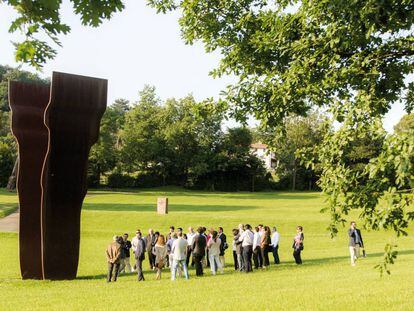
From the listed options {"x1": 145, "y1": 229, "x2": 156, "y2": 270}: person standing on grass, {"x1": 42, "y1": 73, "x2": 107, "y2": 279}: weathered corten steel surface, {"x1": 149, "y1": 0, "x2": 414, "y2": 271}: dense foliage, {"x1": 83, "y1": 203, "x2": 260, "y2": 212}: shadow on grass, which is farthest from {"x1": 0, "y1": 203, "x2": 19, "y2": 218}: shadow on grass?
{"x1": 149, "y1": 0, "x2": 414, "y2": 271}: dense foliage

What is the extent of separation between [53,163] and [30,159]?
124 cm

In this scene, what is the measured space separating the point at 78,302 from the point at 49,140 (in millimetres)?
6128

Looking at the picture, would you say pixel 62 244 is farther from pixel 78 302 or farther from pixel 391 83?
pixel 391 83

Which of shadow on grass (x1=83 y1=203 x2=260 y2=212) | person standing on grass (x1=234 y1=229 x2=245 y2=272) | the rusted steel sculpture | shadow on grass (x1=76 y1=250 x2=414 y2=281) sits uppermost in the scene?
the rusted steel sculpture

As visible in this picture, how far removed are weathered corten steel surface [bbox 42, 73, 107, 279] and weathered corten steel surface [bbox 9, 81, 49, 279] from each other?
64 cm

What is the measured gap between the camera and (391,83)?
380 inches

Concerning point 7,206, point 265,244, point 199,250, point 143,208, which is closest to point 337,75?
point 199,250

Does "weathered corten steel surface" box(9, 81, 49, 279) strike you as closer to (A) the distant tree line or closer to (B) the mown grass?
(B) the mown grass

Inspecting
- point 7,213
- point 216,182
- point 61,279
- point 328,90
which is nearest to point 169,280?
point 61,279

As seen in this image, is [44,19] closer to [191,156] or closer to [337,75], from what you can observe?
[337,75]

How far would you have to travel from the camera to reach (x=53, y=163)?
15852 millimetres

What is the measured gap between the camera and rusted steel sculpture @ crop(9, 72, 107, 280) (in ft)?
51.9

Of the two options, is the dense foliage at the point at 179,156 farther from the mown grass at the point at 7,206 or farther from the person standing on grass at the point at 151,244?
the person standing on grass at the point at 151,244

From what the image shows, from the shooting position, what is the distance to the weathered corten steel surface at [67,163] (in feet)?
51.7
